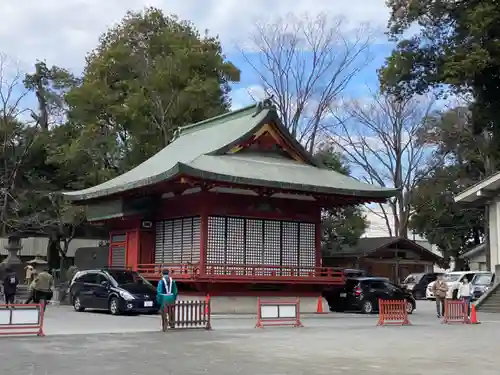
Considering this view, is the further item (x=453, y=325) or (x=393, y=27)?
(x=393, y=27)

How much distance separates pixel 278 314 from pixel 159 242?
37.0ft

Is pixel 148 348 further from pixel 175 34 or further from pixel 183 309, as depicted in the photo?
pixel 175 34

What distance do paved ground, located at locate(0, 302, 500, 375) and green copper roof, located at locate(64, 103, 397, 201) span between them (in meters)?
7.23

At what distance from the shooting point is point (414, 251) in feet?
182

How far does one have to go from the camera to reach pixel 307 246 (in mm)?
28391

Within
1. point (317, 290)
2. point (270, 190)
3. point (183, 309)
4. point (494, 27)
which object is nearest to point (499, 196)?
point (494, 27)

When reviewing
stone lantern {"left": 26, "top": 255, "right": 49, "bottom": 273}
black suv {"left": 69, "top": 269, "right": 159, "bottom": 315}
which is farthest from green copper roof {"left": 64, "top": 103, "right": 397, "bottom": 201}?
stone lantern {"left": 26, "top": 255, "right": 49, "bottom": 273}

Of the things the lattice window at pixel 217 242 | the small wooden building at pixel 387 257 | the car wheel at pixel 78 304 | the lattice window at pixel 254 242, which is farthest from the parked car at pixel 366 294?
the small wooden building at pixel 387 257

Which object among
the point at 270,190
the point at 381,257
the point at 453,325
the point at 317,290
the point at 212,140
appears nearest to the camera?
the point at 453,325

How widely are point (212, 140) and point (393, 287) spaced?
35.2 ft

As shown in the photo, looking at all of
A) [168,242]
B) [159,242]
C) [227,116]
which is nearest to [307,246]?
[168,242]

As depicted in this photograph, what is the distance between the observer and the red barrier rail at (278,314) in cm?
1897

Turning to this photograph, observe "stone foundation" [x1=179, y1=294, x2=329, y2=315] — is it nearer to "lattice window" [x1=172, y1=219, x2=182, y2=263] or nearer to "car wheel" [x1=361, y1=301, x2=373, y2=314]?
"lattice window" [x1=172, y1=219, x2=182, y2=263]

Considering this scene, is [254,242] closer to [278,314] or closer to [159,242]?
[159,242]
